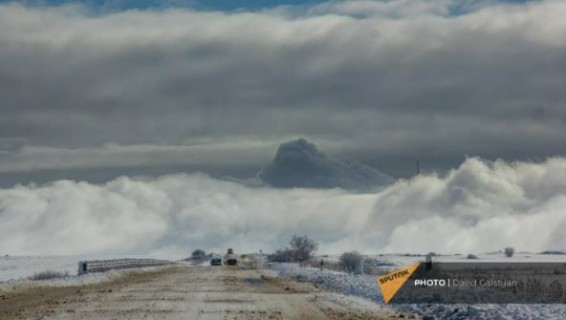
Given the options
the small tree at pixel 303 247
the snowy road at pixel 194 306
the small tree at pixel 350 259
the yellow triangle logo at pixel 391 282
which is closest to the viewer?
the snowy road at pixel 194 306

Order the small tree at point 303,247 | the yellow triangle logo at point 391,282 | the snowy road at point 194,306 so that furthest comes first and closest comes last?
the small tree at point 303,247 < the yellow triangle logo at point 391,282 < the snowy road at point 194,306

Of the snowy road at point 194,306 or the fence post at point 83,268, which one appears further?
the fence post at point 83,268

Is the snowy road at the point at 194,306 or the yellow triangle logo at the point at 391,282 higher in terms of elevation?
the yellow triangle logo at the point at 391,282

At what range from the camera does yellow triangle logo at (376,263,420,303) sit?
32.0 m

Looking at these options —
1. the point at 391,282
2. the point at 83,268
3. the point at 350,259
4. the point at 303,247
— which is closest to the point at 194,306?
the point at 391,282

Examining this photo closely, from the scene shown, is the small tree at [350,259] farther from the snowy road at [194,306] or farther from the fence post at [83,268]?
the snowy road at [194,306]

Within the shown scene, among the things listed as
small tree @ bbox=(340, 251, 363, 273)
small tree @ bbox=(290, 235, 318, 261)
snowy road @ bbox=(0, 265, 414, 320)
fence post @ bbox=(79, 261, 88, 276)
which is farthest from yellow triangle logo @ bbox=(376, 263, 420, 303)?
small tree @ bbox=(290, 235, 318, 261)

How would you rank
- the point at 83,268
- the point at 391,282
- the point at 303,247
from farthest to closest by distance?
the point at 303,247, the point at 83,268, the point at 391,282

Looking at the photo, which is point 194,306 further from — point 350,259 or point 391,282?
point 350,259

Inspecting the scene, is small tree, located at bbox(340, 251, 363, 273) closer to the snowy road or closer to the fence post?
the fence post

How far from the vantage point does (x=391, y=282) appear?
3525cm

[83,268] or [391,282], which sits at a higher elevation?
[83,268]

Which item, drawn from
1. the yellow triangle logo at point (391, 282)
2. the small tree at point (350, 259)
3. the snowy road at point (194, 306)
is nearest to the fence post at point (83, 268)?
the small tree at point (350, 259)

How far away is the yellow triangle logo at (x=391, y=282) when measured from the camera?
105 feet
